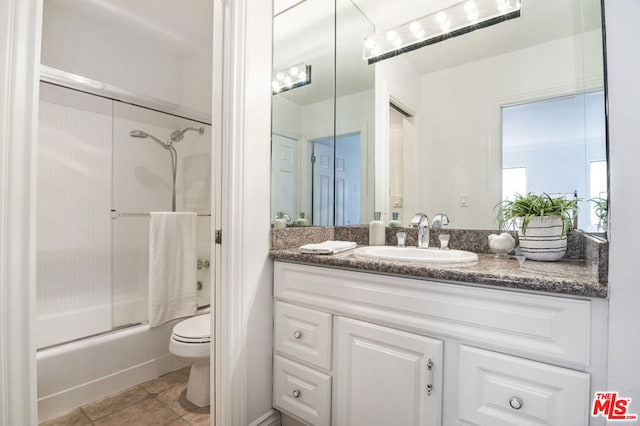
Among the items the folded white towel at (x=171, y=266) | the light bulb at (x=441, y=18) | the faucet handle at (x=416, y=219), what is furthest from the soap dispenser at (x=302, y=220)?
the light bulb at (x=441, y=18)

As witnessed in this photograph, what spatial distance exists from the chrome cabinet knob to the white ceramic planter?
1.84 feet

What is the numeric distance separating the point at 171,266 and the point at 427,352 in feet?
5.90

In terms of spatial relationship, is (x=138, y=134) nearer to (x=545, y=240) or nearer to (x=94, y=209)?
(x=94, y=209)

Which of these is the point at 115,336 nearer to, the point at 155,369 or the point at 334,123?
the point at 155,369

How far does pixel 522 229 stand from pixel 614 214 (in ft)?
1.69

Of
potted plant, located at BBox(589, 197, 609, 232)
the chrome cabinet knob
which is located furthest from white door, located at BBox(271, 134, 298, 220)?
potted plant, located at BBox(589, 197, 609, 232)

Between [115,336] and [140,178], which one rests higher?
[140,178]

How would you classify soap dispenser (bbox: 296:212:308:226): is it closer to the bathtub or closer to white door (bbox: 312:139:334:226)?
white door (bbox: 312:139:334:226)

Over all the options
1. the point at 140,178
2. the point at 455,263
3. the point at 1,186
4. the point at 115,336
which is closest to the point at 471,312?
the point at 455,263

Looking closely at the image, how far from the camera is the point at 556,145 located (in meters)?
1.30

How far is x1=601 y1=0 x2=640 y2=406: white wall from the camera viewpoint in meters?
0.71

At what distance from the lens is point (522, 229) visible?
1226 mm

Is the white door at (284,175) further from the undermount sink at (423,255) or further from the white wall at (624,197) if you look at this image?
the white wall at (624,197)

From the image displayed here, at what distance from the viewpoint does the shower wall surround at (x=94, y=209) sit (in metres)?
2.19
